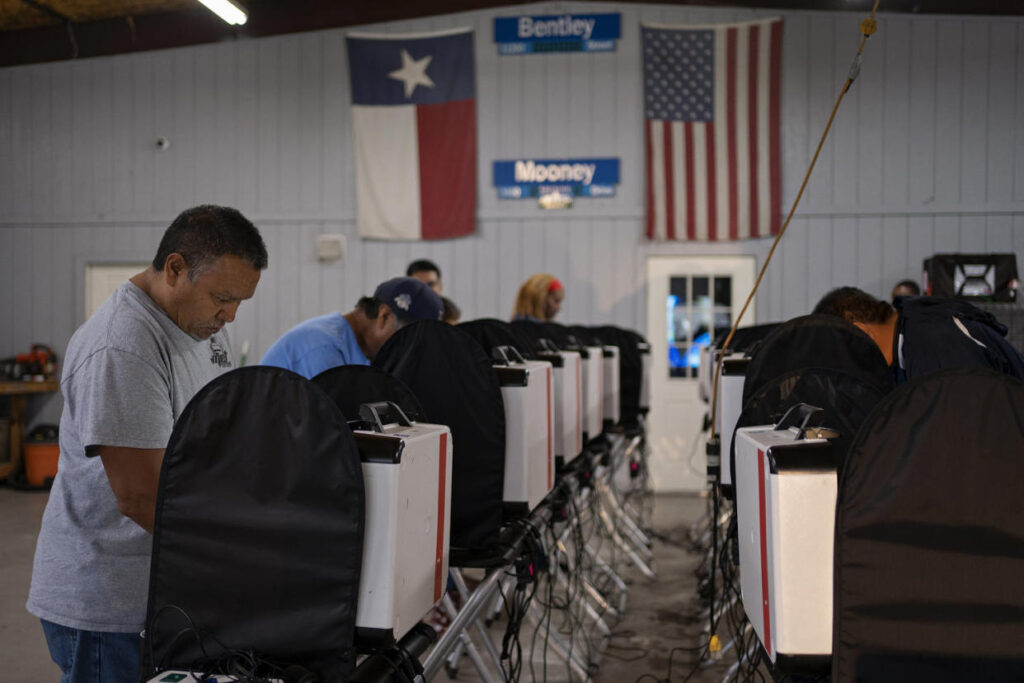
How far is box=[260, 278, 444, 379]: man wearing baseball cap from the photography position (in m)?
2.58

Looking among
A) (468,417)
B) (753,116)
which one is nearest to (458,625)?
(468,417)

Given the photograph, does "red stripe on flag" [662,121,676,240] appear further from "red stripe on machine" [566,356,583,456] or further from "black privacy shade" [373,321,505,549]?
"black privacy shade" [373,321,505,549]

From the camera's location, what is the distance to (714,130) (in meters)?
7.56

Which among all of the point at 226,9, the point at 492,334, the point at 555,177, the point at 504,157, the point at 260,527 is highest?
the point at 226,9

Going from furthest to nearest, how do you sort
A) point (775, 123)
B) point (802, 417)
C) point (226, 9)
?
point (775, 123)
point (226, 9)
point (802, 417)

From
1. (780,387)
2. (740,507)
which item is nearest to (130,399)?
(740,507)

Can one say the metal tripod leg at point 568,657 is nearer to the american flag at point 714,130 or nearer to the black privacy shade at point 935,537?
the black privacy shade at point 935,537

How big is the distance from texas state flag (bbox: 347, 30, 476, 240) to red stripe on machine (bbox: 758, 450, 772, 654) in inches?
268

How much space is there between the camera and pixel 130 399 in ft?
4.52

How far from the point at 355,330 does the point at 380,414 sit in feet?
4.49

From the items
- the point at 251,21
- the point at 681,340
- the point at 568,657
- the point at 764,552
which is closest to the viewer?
the point at 764,552

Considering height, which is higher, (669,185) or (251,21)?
(251,21)

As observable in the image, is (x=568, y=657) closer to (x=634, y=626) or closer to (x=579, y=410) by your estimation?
(x=634, y=626)

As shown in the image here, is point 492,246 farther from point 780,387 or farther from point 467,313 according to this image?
point 780,387
